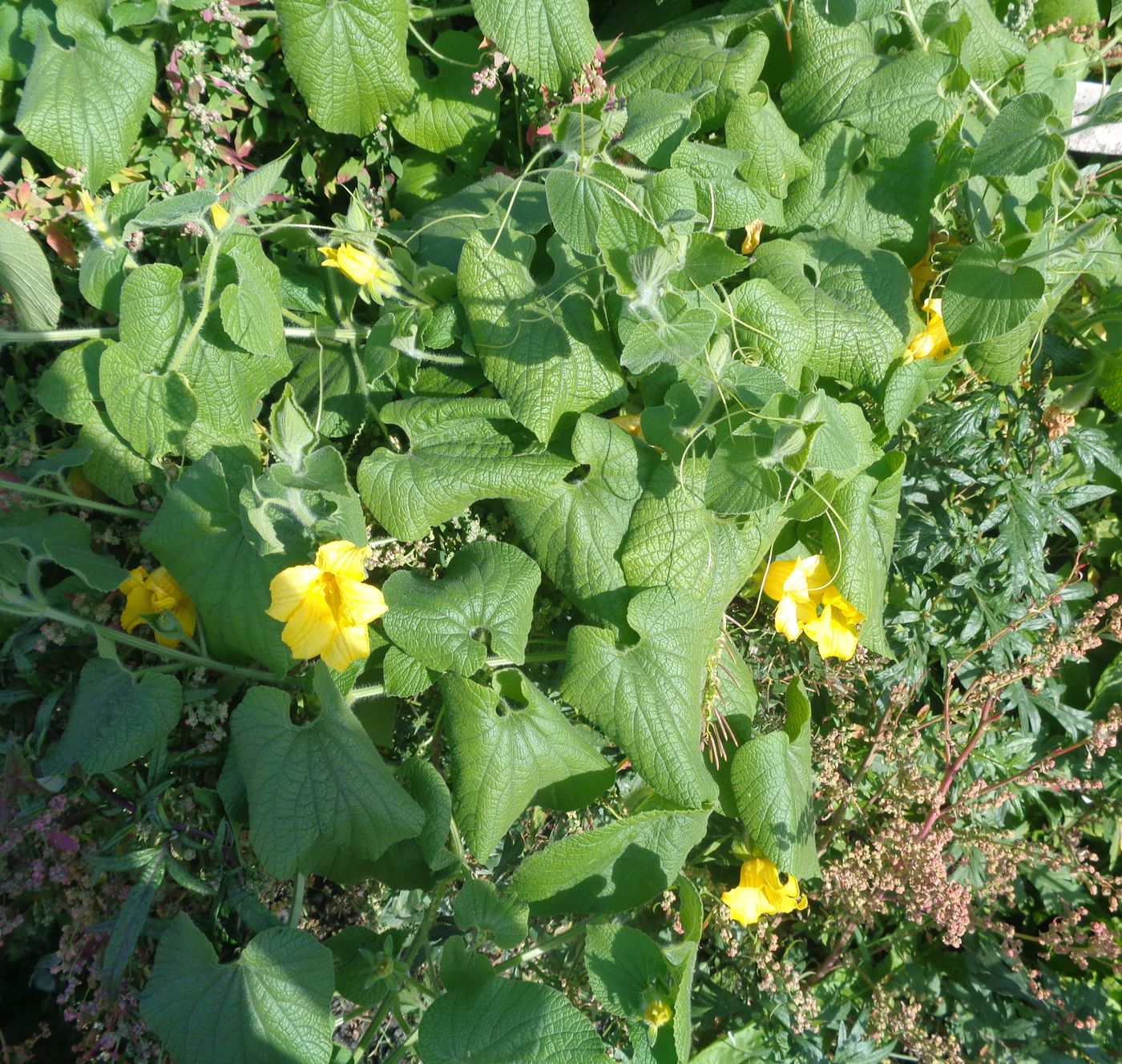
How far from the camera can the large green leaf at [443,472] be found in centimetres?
143

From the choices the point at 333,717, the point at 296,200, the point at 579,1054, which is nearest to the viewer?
the point at 579,1054

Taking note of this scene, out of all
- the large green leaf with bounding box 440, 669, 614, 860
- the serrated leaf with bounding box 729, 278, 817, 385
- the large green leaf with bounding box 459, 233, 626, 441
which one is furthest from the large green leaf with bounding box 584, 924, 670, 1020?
the serrated leaf with bounding box 729, 278, 817, 385

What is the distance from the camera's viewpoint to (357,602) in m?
1.27

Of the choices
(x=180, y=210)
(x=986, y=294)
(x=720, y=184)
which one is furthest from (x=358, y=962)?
(x=986, y=294)

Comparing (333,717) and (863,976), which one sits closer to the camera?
(333,717)

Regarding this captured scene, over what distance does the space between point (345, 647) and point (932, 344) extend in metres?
1.19

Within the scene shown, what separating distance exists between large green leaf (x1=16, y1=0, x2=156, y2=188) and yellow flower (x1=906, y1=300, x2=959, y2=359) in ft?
4.83

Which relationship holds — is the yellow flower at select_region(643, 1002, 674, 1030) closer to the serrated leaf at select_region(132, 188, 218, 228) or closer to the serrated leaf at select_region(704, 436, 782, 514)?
the serrated leaf at select_region(704, 436, 782, 514)

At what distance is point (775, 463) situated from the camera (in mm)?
1395

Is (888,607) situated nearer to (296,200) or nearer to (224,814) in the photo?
(224,814)

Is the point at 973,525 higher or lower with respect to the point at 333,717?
lower

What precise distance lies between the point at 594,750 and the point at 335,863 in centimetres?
45

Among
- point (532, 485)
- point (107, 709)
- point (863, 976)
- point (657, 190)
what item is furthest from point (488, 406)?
point (863, 976)

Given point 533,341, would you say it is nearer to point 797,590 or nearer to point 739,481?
point 739,481
